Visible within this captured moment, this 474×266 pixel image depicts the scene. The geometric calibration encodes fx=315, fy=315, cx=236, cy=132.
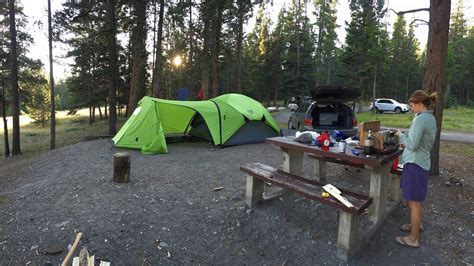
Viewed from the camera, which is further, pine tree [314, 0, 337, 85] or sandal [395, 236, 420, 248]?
pine tree [314, 0, 337, 85]

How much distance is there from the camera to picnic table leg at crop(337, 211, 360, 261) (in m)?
3.33

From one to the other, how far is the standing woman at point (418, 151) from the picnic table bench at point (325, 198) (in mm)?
512

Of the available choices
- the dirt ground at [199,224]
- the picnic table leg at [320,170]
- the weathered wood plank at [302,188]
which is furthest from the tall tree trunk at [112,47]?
the weathered wood plank at [302,188]

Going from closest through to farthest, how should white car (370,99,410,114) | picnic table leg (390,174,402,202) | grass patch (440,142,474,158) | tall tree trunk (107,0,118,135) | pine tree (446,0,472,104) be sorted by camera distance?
picnic table leg (390,174,402,202) → grass patch (440,142,474,158) → tall tree trunk (107,0,118,135) → white car (370,99,410,114) → pine tree (446,0,472,104)

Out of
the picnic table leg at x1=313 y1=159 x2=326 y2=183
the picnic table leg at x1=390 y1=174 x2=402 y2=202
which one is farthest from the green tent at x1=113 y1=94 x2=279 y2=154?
the picnic table leg at x1=390 y1=174 x2=402 y2=202

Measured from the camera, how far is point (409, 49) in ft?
145

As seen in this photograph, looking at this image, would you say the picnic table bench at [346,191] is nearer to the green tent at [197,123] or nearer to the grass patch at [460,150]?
the green tent at [197,123]

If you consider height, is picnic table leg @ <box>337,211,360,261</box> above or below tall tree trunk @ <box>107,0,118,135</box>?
below

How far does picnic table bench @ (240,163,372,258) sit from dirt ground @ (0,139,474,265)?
0.61 ft

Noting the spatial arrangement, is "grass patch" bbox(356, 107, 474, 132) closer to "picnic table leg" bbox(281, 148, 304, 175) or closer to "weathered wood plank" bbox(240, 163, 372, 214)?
"picnic table leg" bbox(281, 148, 304, 175)

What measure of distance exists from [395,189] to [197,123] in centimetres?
808

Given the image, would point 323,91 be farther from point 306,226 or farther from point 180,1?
Result: point 180,1

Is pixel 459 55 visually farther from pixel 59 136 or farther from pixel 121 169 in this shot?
pixel 121 169

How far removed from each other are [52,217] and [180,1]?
11763 millimetres
